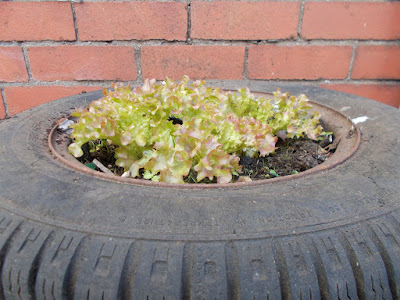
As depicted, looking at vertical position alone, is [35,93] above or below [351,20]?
below

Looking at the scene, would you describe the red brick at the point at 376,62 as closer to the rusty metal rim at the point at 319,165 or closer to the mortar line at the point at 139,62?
the rusty metal rim at the point at 319,165

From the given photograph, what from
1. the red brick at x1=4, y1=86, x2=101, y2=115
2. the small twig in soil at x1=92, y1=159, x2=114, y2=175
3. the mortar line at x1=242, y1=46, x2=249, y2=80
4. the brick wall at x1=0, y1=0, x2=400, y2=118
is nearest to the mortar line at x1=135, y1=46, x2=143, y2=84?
the brick wall at x1=0, y1=0, x2=400, y2=118

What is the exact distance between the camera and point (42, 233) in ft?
1.87

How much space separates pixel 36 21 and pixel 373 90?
1.67 metres

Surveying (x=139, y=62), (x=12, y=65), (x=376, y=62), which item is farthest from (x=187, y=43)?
(x=376, y=62)

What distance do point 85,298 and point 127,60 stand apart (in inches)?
52.1

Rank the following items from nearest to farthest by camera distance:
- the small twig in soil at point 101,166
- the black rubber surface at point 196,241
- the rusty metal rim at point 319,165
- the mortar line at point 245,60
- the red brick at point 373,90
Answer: the black rubber surface at point 196,241
the rusty metal rim at point 319,165
the small twig in soil at point 101,166
the mortar line at point 245,60
the red brick at point 373,90

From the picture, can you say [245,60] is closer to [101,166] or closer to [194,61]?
[194,61]

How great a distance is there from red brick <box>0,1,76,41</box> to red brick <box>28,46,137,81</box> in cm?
6

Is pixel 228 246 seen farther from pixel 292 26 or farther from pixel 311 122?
pixel 292 26

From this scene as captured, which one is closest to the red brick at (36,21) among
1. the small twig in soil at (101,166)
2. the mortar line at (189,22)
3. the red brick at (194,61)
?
the red brick at (194,61)

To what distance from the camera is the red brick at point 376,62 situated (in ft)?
5.64

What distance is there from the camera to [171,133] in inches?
35.6

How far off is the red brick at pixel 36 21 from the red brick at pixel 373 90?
4.25ft
